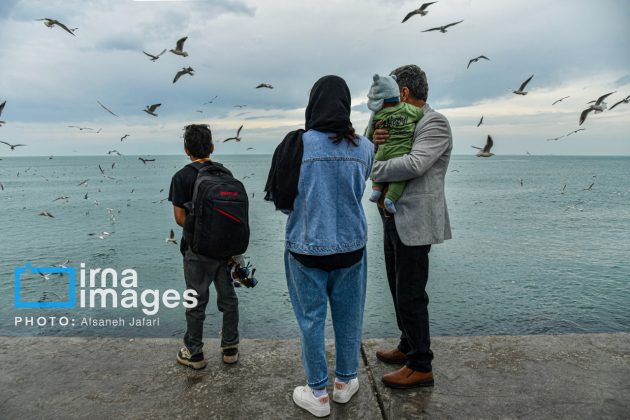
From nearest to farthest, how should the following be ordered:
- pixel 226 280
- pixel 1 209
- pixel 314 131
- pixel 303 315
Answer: pixel 314 131 < pixel 303 315 < pixel 226 280 < pixel 1 209

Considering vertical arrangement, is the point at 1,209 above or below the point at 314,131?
below

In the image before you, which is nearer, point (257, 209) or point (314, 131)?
point (314, 131)

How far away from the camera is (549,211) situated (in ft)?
98.6

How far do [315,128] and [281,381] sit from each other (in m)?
2.04

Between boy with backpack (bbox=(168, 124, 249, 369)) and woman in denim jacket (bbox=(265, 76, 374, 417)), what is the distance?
706 millimetres

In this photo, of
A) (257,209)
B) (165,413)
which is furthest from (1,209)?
(165,413)

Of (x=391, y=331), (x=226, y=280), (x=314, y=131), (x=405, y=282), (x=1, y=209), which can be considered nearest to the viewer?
(x=314, y=131)

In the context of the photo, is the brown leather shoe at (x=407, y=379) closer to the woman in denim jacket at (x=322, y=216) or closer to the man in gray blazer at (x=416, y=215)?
the man in gray blazer at (x=416, y=215)

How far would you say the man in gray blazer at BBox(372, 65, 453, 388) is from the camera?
321 centimetres

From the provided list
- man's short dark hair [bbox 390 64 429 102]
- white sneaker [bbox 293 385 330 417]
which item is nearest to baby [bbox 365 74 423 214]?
man's short dark hair [bbox 390 64 429 102]

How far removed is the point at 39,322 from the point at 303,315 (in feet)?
30.1

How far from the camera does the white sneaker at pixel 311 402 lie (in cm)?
305

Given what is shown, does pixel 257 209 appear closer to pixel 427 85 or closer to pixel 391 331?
pixel 391 331

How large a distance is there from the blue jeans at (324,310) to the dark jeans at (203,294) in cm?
97
